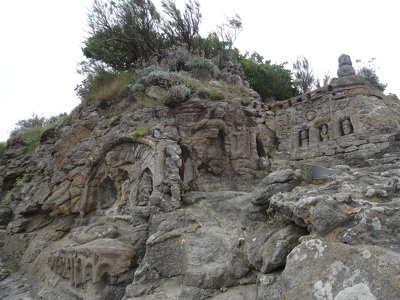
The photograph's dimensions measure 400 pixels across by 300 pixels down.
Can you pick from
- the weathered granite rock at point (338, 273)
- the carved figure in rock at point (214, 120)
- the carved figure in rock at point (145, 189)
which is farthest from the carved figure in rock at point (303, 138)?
the weathered granite rock at point (338, 273)

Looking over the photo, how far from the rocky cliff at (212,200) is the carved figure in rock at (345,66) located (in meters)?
0.23

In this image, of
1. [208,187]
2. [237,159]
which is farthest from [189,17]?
[208,187]

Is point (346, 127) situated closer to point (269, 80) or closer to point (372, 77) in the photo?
point (372, 77)

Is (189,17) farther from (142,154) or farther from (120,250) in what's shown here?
(120,250)

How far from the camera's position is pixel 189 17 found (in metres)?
12.7

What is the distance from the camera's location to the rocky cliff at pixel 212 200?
83.3 inches

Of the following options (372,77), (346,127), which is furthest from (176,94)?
(372,77)

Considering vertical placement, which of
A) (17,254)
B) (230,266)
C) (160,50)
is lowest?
(17,254)

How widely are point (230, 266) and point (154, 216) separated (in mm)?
2025

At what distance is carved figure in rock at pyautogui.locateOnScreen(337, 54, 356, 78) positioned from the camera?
8.81m

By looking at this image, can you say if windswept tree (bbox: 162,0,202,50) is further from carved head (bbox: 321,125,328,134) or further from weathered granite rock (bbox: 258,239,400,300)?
weathered granite rock (bbox: 258,239,400,300)

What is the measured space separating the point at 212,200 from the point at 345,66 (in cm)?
719

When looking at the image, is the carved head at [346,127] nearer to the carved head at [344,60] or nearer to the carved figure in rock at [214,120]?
the carved head at [344,60]

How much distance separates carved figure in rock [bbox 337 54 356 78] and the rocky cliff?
231 millimetres
